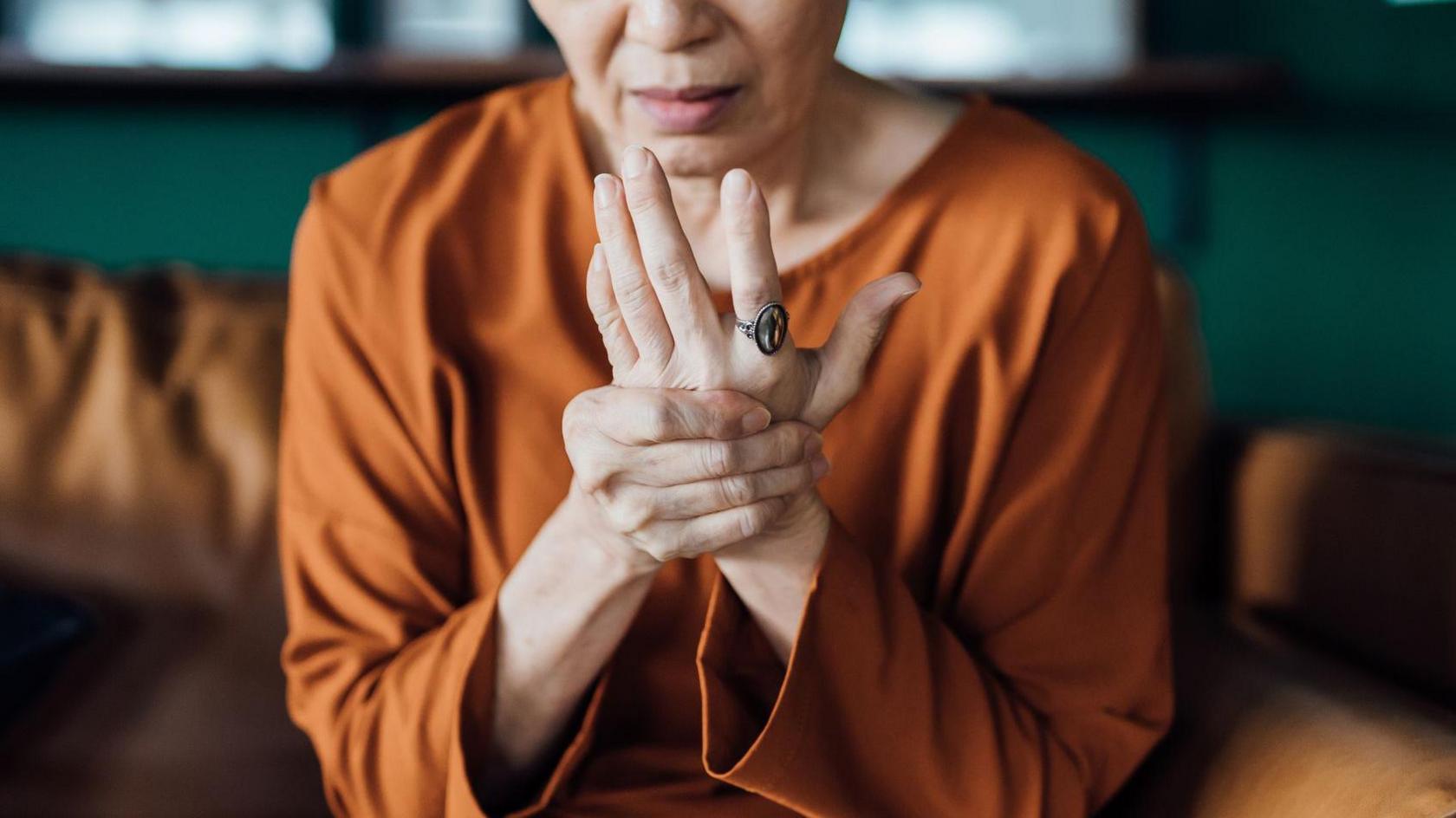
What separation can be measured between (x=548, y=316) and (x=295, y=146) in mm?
1380

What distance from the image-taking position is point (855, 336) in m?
0.79

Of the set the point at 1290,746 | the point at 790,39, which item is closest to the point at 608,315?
the point at 790,39

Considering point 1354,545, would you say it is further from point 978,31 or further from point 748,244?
point 978,31

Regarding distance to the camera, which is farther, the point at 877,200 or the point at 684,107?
the point at 877,200

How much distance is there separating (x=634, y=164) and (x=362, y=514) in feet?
1.44

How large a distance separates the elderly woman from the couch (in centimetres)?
27

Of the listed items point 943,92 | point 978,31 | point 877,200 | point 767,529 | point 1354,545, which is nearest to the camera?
point 767,529

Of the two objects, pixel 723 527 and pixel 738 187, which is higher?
pixel 738 187

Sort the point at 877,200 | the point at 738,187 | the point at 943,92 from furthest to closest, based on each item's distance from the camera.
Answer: the point at 943,92
the point at 877,200
the point at 738,187

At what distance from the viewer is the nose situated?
2.70ft

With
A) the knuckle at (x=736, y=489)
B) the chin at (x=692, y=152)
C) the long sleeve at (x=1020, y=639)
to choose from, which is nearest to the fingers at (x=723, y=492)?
the knuckle at (x=736, y=489)

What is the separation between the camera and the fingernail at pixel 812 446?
2.59 ft

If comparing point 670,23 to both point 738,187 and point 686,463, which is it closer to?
point 738,187

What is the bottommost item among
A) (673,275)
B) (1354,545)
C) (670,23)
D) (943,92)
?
(1354,545)
